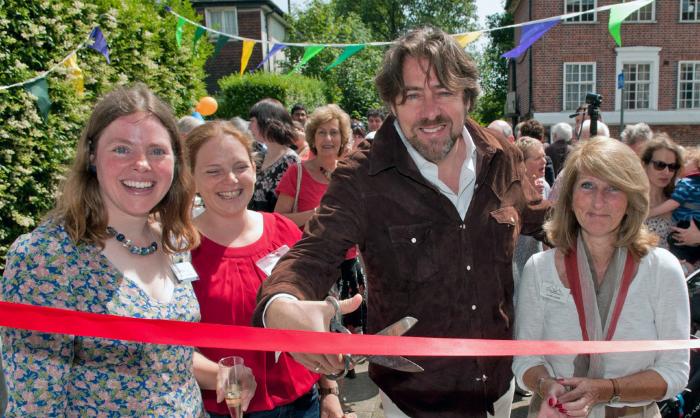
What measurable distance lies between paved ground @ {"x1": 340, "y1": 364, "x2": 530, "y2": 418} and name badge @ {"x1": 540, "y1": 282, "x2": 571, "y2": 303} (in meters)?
2.50

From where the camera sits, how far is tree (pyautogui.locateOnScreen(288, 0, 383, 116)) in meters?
26.5

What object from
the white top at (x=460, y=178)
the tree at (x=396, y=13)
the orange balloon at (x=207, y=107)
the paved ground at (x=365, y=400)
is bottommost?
the paved ground at (x=365, y=400)

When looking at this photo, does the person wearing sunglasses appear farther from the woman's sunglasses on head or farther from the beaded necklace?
the beaded necklace

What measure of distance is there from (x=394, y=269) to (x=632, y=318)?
0.90 metres

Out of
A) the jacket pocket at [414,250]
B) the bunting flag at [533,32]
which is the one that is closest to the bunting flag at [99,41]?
the bunting flag at [533,32]

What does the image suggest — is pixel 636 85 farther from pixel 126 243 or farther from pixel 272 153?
pixel 126 243

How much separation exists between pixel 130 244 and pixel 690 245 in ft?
11.9

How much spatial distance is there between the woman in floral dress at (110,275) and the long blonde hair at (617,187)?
1.49m

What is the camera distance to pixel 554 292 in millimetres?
2154

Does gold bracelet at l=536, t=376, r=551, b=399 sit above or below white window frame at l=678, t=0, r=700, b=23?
below

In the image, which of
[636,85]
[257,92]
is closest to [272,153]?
[257,92]

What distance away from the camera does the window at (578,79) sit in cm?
2316

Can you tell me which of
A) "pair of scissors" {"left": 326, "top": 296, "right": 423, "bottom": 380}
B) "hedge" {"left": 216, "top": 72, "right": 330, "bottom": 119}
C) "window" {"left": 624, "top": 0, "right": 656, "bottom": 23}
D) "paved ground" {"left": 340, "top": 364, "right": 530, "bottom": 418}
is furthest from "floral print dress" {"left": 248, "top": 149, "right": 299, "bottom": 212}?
"window" {"left": 624, "top": 0, "right": 656, "bottom": 23}

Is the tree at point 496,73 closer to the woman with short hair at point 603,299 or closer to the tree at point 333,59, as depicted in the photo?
the tree at point 333,59
